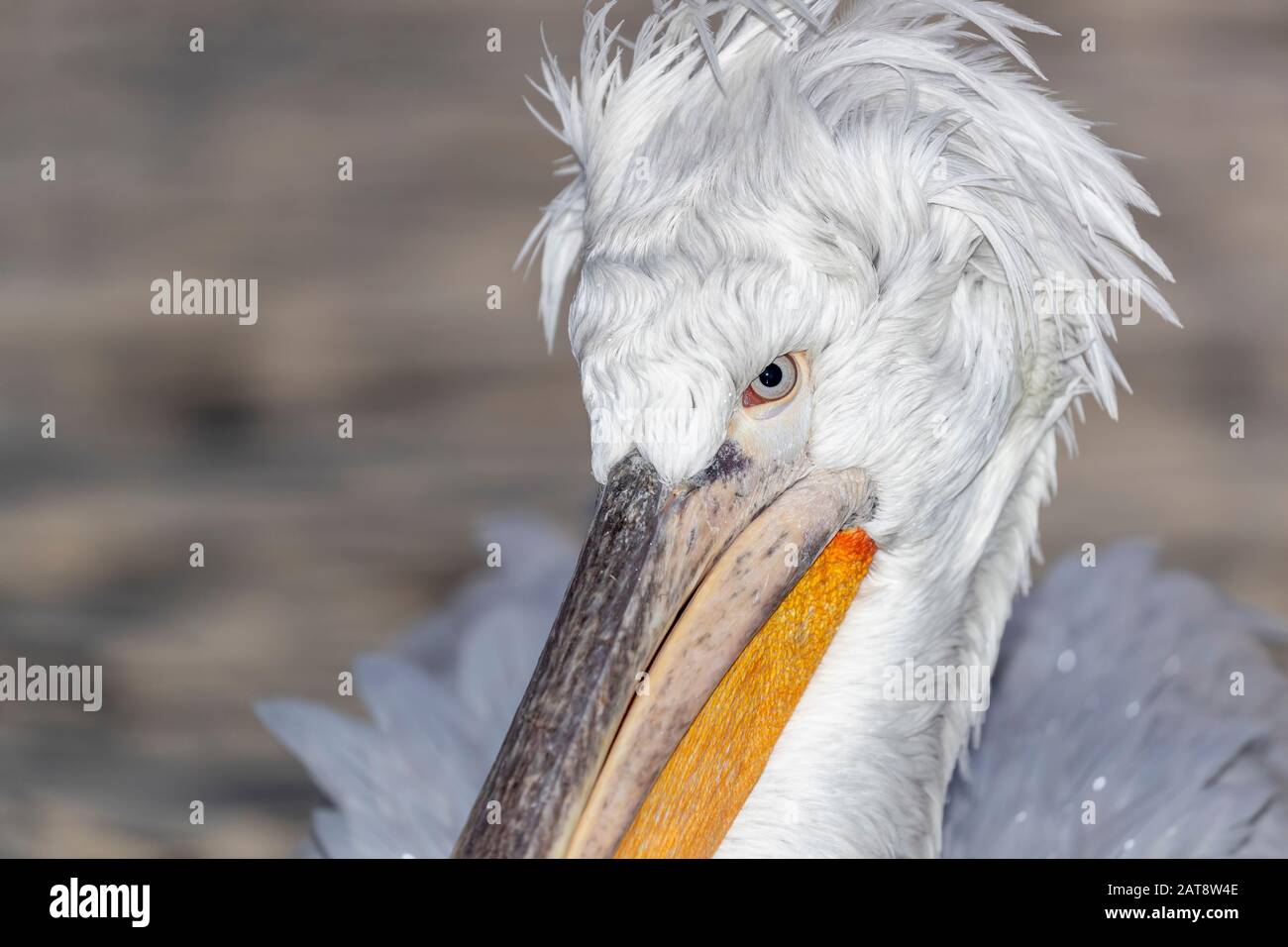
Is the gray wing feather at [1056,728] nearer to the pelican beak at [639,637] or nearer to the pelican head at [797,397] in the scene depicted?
the pelican head at [797,397]

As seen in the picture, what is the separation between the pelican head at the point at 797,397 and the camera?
1432 mm

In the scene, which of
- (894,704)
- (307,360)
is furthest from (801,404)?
(307,360)

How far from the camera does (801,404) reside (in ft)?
4.89

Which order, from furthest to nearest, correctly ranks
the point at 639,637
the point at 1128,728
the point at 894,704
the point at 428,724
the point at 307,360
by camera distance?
the point at 307,360, the point at 428,724, the point at 1128,728, the point at 894,704, the point at 639,637

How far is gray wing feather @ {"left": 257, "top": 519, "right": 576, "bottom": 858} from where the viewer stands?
89.8 inches

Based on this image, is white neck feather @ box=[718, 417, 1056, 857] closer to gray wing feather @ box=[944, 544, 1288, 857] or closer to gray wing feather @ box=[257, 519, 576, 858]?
gray wing feather @ box=[944, 544, 1288, 857]

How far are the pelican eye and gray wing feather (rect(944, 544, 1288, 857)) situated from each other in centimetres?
65

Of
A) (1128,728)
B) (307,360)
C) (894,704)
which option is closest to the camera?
(894,704)

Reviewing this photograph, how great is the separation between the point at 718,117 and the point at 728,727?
637mm

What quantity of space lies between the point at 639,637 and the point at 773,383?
0.29 metres

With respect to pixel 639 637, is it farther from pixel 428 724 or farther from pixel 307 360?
pixel 307 360

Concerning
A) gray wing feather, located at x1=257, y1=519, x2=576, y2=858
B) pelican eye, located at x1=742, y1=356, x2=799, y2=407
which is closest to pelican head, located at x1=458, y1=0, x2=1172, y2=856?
pelican eye, located at x1=742, y1=356, x2=799, y2=407

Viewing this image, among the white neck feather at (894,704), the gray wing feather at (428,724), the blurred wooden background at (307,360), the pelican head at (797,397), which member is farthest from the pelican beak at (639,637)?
the blurred wooden background at (307,360)

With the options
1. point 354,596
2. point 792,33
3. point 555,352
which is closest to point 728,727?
point 792,33
